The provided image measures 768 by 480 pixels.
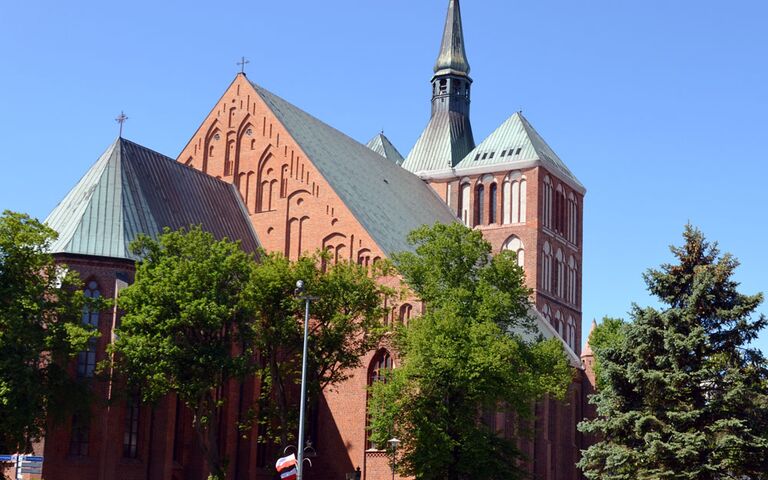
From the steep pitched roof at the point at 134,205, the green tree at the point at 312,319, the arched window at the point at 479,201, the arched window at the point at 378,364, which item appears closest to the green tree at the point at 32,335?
the steep pitched roof at the point at 134,205

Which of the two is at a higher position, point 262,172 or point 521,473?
point 262,172

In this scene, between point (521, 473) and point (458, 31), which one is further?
point (458, 31)

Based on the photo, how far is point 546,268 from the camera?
65.3 meters

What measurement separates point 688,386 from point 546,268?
34.5m

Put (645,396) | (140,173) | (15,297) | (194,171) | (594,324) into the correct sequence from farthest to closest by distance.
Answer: (594,324) → (194,171) → (140,173) → (15,297) → (645,396)

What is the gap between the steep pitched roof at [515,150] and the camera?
212 feet

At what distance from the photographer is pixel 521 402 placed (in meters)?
38.9

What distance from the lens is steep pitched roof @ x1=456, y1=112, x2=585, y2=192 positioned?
64625 mm

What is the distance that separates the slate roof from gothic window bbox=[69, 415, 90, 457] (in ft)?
51.0

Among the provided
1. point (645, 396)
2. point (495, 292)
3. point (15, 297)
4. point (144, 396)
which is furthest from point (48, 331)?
point (645, 396)

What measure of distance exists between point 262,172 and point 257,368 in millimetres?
15323

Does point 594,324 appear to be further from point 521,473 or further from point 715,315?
point 715,315

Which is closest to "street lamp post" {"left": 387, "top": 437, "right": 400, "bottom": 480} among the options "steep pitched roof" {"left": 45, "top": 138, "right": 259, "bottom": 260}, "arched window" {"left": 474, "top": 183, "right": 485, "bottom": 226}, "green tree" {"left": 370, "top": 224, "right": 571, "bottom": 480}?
"green tree" {"left": 370, "top": 224, "right": 571, "bottom": 480}

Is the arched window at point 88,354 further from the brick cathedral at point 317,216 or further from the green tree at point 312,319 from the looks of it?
the green tree at point 312,319
